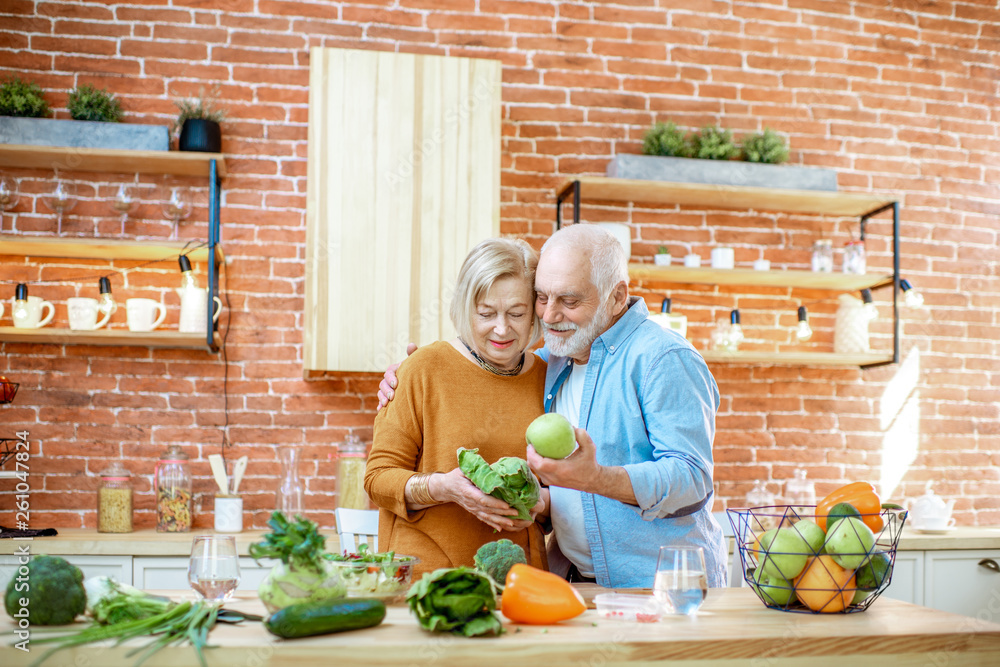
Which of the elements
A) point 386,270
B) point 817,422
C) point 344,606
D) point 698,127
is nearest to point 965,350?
point 817,422

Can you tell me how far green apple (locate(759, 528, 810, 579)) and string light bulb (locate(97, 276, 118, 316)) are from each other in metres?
2.73

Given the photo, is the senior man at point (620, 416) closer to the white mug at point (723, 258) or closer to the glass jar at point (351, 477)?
the glass jar at point (351, 477)

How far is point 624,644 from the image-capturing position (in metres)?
1.28

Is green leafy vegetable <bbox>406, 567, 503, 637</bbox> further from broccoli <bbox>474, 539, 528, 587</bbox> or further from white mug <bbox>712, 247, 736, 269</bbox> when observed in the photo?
white mug <bbox>712, 247, 736, 269</bbox>

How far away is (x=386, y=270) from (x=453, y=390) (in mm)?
1311

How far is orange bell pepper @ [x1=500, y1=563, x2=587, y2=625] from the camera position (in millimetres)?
1382

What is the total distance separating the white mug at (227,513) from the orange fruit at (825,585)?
2453mm

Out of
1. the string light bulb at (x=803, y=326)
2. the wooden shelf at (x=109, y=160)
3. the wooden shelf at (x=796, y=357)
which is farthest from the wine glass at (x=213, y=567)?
the string light bulb at (x=803, y=326)

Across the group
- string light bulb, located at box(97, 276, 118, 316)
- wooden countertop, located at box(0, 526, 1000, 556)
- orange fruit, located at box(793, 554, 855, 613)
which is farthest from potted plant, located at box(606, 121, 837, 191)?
orange fruit, located at box(793, 554, 855, 613)

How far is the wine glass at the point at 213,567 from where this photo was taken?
1414mm

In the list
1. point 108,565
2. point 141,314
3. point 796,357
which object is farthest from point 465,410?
point 796,357

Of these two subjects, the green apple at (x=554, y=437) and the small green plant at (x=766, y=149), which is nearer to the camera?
the green apple at (x=554, y=437)

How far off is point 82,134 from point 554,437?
8.68 ft

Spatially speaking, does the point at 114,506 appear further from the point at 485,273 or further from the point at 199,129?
the point at 485,273
